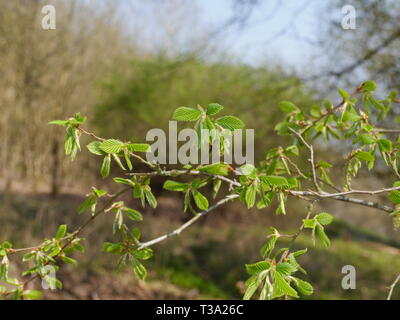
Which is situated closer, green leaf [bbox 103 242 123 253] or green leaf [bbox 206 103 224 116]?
green leaf [bbox 206 103 224 116]

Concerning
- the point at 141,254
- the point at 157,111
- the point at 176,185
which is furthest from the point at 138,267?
the point at 157,111

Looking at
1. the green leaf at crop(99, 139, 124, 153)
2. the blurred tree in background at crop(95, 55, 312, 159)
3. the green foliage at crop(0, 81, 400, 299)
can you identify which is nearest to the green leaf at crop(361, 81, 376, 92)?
the green foliage at crop(0, 81, 400, 299)

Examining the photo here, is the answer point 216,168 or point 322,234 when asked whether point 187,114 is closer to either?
point 216,168

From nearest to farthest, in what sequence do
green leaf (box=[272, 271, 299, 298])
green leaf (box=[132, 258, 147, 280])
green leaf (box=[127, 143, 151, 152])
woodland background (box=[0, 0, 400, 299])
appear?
green leaf (box=[272, 271, 299, 298]), green leaf (box=[127, 143, 151, 152]), green leaf (box=[132, 258, 147, 280]), woodland background (box=[0, 0, 400, 299])

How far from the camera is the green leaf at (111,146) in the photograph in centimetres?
Result: 95

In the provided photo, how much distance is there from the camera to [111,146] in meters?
0.97

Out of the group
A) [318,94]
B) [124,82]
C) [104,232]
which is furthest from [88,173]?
[318,94]

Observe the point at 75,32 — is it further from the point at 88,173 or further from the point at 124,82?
the point at 88,173

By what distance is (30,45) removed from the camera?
830 cm

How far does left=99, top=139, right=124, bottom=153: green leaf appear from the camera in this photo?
37.6 inches

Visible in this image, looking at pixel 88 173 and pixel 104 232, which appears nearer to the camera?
pixel 104 232

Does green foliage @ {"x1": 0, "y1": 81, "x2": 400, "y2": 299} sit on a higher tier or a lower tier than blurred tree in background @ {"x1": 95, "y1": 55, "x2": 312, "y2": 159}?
lower

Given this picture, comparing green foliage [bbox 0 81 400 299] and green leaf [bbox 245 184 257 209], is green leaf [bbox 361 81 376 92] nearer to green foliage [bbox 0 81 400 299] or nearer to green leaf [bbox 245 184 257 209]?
green foliage [bbox 0 81 400 299]
